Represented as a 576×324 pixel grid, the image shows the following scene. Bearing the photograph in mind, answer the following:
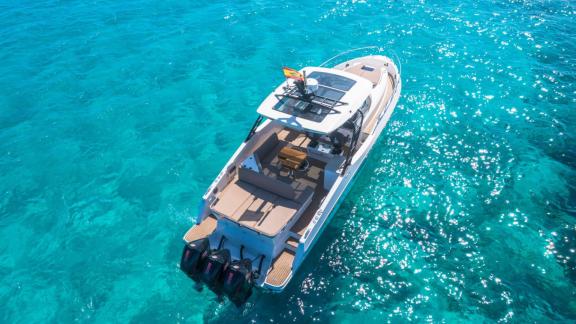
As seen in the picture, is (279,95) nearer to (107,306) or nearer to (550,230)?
(107,306)

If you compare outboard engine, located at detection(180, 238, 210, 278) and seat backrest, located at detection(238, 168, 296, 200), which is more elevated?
seat backrest, located at detection(238, 168, 296, 200)

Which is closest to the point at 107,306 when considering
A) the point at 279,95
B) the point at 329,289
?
the point at 329,289

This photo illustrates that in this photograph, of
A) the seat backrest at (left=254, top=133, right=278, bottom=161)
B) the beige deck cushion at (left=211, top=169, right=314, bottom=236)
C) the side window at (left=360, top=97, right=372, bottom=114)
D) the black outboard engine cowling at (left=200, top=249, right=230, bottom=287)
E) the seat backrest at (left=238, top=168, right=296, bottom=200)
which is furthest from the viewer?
the side window at (left=360, top=97, right=372, bottom=114)

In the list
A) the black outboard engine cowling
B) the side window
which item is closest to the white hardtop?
the side window

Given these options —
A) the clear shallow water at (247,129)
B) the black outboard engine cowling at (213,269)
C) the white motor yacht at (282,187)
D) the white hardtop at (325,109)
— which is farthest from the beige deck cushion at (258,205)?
the clear shallow water at (247,129)

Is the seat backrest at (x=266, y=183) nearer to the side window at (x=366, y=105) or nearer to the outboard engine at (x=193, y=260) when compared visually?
the outboard engine at (x=193, y=260)

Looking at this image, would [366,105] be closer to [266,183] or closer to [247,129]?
[266,183]

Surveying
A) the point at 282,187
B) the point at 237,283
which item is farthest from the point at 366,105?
the point at 237,283

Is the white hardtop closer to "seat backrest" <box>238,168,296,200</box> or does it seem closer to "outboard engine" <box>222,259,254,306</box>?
"seat backrest" <box>238,168,296,200</box>
